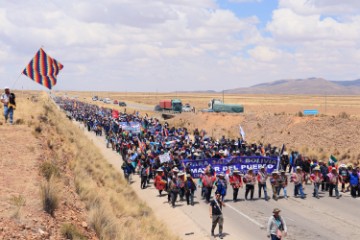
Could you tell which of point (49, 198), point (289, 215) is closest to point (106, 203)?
point (49, 198)

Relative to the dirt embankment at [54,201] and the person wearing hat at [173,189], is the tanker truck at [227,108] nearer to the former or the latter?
the dirt embankment at [54,201]

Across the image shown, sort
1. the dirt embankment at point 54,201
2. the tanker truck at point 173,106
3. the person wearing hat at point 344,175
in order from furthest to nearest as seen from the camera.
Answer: the tanker truck at point 173,106
the person wearing hat at point 344,175
the dirt embankment at point 54,201

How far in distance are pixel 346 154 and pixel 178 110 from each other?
171ft

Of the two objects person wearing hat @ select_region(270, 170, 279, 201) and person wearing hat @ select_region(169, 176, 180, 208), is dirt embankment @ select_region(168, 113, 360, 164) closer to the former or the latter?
person wearing hat @ select_region(270, 170, 279, 201)

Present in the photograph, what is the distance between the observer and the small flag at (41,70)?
23.5 meters

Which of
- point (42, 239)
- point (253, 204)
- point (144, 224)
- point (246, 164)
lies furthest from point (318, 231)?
point (42, 239)

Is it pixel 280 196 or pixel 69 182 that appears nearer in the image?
pixel 69 182

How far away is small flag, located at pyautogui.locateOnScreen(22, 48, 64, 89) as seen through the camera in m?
23.5

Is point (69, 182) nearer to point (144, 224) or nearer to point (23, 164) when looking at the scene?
point (23, 164)

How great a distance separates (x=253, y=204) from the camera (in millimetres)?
19125

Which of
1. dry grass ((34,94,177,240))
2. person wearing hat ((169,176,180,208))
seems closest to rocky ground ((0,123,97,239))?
dry grass ((34,94,177,240))

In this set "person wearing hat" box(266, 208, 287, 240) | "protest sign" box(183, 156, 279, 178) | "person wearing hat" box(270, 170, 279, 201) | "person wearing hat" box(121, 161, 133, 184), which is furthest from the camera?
"person wearing hat" box(121, 161, 133, 184)

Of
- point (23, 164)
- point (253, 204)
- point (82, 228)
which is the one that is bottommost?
point (253, 204)

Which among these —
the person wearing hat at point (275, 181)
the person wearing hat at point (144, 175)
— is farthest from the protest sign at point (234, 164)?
the person wearing hat at point (275, 181)
